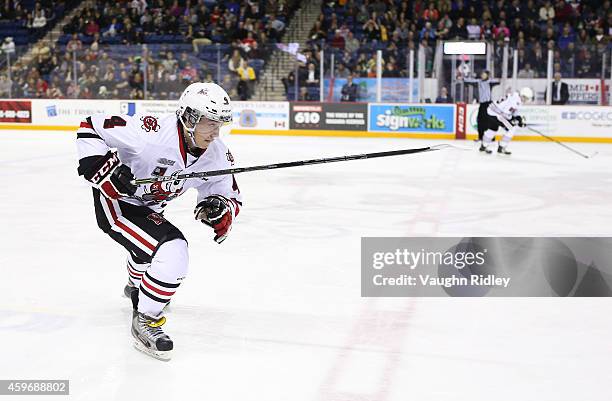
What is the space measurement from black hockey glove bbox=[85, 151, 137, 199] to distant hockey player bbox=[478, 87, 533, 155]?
10124mm

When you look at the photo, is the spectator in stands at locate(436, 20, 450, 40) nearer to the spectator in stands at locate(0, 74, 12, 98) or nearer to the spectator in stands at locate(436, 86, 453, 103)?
the spectator in stands at locate(436, 86, 453, 103)

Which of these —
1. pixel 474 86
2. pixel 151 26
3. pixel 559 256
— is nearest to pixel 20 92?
pixel 151 26

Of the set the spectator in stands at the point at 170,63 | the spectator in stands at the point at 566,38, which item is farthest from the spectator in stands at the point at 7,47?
the spectator in stands at the point at 566,38

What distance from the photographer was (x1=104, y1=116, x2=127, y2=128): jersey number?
3.29 metres

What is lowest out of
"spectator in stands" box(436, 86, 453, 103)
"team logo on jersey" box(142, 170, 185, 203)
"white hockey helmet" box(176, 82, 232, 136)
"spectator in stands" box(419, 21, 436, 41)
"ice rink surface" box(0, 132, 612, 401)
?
"ice rink surface" box(0, 132, 612, 401)

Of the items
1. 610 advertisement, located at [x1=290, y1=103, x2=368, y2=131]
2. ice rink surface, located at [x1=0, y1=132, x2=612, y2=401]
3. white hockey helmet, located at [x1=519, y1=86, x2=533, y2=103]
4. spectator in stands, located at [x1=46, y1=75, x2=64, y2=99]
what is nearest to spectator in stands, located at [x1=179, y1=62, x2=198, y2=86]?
610 advertisement, located at [x1=290, y1=103, x2=368, y2=131]

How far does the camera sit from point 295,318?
12.8 ft

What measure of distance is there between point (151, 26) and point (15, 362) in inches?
688

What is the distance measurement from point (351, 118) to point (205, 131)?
1278 cm

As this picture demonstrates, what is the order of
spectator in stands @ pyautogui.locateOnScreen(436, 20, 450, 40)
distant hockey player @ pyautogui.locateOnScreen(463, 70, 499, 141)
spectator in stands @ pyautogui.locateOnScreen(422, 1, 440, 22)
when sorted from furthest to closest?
spectator in stands @ pyautogui.locateOnScreen(422, 1, 440, 22) < spectator in stands @ pyautogui.locateOnScreen(436, 20, 450, 40) < distant hockey player @ pyautogui.locateOnScreen(463, 70, 499, 141)

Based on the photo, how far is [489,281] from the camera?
4645 mm

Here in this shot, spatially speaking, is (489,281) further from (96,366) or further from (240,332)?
(96,366)

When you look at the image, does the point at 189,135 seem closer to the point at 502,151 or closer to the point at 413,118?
the point at 502,151

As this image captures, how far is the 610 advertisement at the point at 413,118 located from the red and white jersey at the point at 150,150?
12.4 metres
